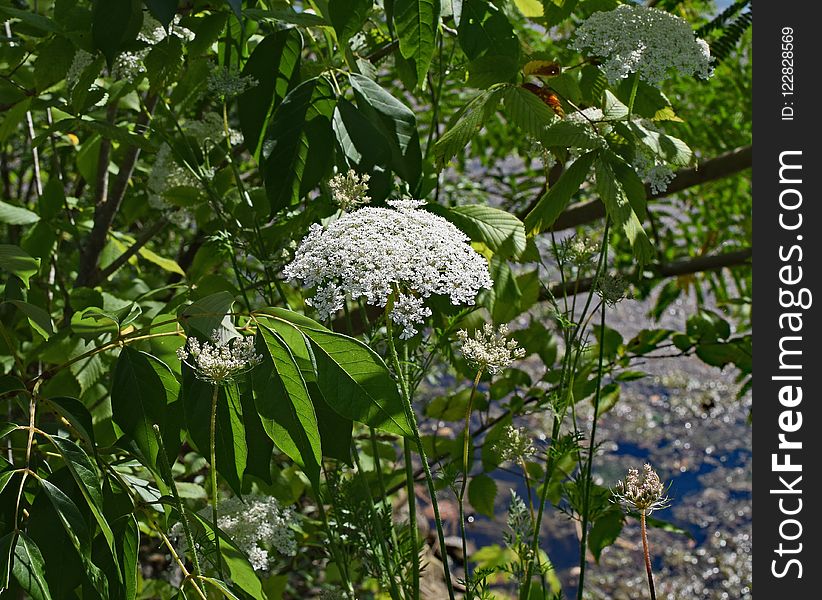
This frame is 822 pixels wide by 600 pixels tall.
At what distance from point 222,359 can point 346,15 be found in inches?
15.2

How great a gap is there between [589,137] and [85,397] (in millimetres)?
854

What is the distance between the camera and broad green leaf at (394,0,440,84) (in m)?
0.91

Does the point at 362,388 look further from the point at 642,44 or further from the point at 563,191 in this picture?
the point at 642,44

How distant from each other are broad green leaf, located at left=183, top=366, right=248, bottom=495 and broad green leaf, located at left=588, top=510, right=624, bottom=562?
0.67 m

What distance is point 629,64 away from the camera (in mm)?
929

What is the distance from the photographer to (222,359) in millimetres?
736

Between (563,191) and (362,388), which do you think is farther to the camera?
(563,191)

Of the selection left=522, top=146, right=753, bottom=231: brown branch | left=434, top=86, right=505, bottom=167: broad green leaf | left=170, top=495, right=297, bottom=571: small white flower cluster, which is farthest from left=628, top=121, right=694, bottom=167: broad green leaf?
left=522, top=146, right=753, bottom=231: brown branch

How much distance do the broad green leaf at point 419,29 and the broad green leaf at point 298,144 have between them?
11 centimetres

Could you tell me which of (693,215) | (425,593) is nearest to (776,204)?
(693,215)

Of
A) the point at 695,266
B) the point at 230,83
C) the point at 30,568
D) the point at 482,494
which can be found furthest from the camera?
the point at 695,266

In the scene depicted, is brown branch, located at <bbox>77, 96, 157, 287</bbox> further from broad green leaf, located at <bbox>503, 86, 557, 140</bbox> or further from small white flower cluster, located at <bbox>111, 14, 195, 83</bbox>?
broad green leaf, located at <bbox>503, 86, 557, 140</bbox>

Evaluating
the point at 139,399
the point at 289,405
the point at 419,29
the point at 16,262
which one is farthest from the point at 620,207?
the point at 16,262

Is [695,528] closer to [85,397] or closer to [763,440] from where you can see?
[763,440]
